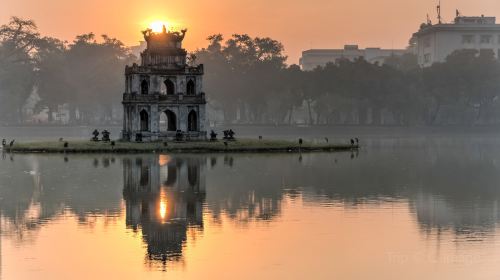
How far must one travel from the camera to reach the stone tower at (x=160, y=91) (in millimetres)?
99875

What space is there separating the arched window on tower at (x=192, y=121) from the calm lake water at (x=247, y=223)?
3675 centimetres

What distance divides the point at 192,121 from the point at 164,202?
6015cm

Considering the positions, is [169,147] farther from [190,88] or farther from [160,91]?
[190,88]

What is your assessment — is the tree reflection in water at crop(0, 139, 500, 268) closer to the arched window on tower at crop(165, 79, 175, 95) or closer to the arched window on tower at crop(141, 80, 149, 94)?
the arched window on tower at crop(141, 80, 149, 94)

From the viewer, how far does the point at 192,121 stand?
102 metres

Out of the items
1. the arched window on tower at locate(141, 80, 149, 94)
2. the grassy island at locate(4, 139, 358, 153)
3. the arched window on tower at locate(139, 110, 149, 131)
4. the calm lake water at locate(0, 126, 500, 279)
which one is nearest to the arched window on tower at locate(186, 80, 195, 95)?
the arched window on tower at locate(141, 80, 149, 94)

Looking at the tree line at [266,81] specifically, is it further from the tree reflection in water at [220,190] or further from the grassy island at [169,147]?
the tree reflection in water at [220,190]

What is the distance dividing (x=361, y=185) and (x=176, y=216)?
57.6 ft

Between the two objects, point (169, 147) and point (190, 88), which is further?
point (190, 88)

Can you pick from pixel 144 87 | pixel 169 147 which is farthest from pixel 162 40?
pixel 169 147

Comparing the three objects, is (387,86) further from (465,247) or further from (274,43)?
(465,247)

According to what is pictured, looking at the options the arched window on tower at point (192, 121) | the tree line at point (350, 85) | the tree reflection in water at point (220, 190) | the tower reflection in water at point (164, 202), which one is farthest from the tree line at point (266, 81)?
the tower reflection in water at point (164, 202)

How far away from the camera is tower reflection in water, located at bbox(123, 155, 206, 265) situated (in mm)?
30947

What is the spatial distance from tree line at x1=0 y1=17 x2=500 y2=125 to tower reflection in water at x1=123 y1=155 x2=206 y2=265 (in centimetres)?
9873
